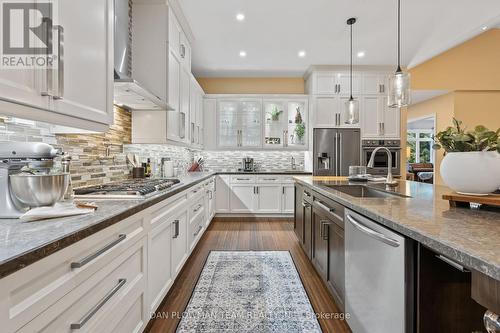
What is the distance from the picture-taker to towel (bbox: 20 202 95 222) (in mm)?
978

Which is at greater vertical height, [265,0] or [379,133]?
[265,0]

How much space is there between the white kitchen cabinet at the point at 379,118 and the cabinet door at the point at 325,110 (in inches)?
21.6

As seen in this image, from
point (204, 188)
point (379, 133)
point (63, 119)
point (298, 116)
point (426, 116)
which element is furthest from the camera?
point (426, 116)

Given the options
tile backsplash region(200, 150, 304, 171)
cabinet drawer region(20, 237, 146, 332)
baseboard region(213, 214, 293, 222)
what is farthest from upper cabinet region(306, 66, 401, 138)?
cabinet drawer region(20, 237, 146, 332)

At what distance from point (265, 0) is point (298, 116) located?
2454 millimetres

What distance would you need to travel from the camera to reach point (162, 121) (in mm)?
2807

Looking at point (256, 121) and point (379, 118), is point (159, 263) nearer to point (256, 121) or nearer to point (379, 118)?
point (256, 121)

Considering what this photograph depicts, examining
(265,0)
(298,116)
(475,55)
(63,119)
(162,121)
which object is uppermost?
(475,55)

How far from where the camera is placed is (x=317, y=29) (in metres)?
3.85

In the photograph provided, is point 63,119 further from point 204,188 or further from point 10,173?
point 204,188

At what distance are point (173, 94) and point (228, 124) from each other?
2.29 meters

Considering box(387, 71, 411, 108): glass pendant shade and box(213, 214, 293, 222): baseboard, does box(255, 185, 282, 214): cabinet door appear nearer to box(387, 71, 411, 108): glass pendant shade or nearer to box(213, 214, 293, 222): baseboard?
box(213, 214, 293, 222): baseboard

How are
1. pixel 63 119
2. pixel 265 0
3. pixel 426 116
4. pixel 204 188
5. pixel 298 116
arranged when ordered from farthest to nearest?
pixel 426 116, pixel 298 116, pixel 204 188, pixel 265 0, pixel 63 119

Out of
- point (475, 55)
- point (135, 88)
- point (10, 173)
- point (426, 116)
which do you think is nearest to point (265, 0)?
point (135, 88)
